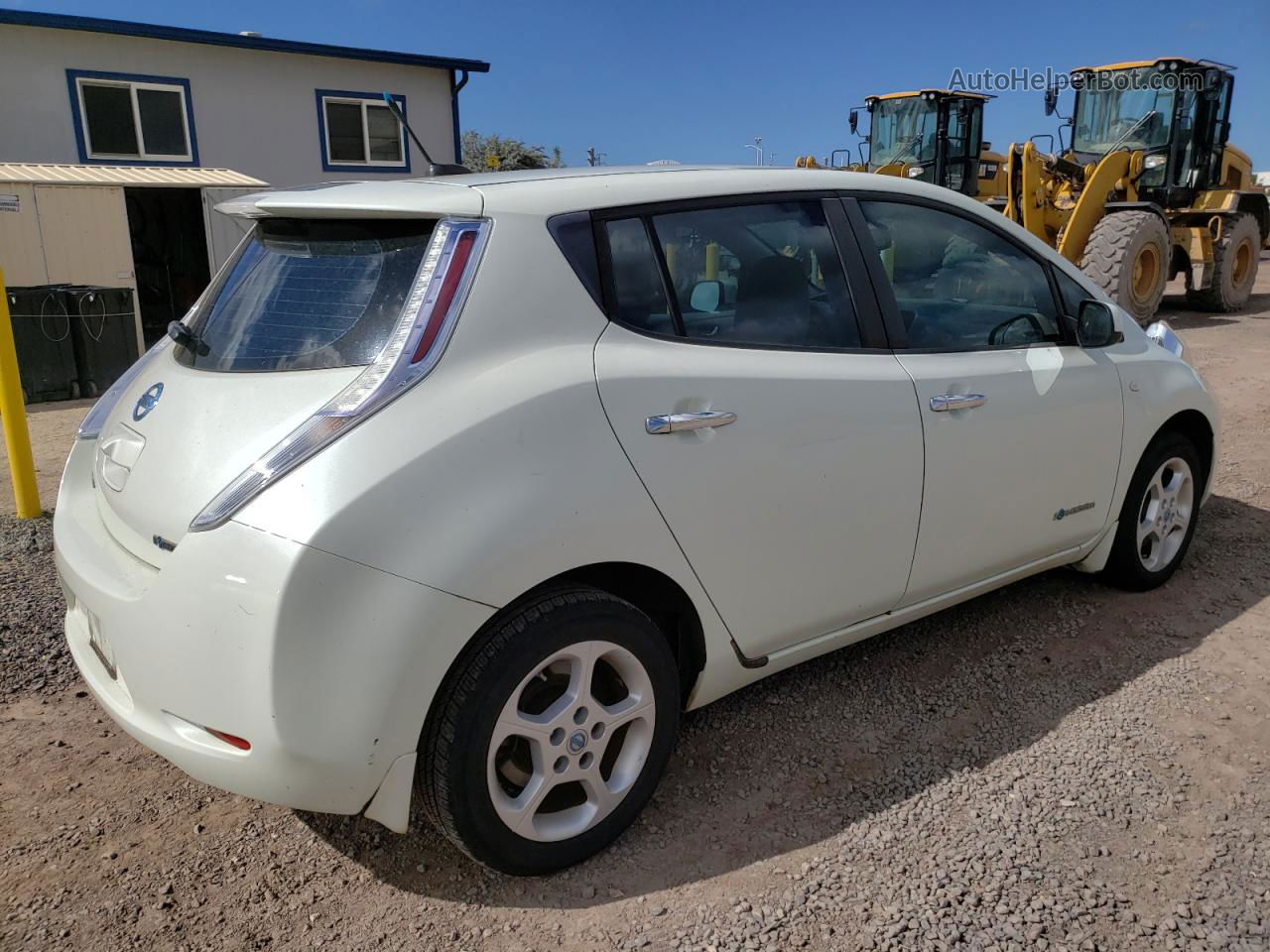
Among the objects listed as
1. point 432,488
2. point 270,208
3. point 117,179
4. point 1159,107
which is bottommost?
point 432,488

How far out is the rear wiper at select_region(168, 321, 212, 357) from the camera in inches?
103

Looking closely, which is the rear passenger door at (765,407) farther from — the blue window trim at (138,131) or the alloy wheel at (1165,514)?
the blue window trim at (138,131)

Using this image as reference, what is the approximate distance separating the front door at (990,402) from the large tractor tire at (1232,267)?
13.2 m

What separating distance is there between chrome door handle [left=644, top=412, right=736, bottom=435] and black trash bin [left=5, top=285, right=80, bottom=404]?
874 centimetres

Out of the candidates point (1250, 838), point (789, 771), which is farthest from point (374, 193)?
point (1250, 838)

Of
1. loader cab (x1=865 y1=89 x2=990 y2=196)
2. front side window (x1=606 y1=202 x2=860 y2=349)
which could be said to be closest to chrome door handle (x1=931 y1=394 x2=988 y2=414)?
front side window (x1=606 y1=202 x2=860 y2=349)

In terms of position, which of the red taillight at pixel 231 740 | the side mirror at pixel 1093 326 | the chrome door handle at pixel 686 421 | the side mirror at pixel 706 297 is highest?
the side mirror at pixel 706 297

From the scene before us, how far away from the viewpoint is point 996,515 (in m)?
3.31

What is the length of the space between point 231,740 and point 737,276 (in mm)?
1826

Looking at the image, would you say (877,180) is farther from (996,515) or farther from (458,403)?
(458,403)

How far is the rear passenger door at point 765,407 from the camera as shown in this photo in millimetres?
2488

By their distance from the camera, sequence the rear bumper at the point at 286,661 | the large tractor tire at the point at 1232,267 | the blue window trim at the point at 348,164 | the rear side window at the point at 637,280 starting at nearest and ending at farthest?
the rear bumper at the point at 286,661, the rear side window at the point at 637,280, the large tractor tire at the point at 1232,267, the blue window trim at the point at 348,164

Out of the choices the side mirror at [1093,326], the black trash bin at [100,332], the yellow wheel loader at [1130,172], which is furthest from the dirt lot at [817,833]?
the yellow wheel loader at [1130,172]

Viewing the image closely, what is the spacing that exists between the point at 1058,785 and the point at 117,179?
12206 mm
